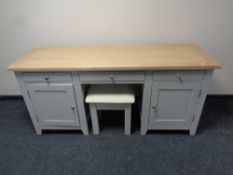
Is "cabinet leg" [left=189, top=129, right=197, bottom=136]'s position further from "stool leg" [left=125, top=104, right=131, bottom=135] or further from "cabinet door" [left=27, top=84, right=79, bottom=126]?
"cabinet door" [left=27, top=84, right=79, bottom=126]

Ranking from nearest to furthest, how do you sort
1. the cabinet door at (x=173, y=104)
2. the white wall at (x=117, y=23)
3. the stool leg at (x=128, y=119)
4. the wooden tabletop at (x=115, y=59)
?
1. the wooden tabletop at (x=115, y=59)
2. the cabinet door at (x=173, y=104)
3. the stool leg at (x=128, y=119)
4. the white wall at (x=117, y=23)

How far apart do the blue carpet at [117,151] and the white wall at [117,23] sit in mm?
885

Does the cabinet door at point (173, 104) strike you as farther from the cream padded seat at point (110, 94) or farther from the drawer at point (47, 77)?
the drawer at point (47, 77)

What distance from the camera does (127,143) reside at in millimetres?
1544

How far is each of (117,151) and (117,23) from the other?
1246 mm

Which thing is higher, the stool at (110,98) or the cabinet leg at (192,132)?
the stool at (110,98)

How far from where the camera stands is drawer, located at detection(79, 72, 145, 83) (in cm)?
125

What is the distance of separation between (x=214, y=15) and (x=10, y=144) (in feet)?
7.71

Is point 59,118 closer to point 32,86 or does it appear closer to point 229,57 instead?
point 32,86

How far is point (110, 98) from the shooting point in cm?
139

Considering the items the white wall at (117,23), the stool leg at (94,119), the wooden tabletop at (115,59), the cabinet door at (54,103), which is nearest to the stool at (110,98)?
the stool leg at (94,119)

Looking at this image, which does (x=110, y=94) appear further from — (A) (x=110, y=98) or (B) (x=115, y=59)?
(B) (x=115, y=59)

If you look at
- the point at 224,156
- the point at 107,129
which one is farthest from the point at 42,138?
the point at 224,156

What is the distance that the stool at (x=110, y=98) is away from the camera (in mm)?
1381
